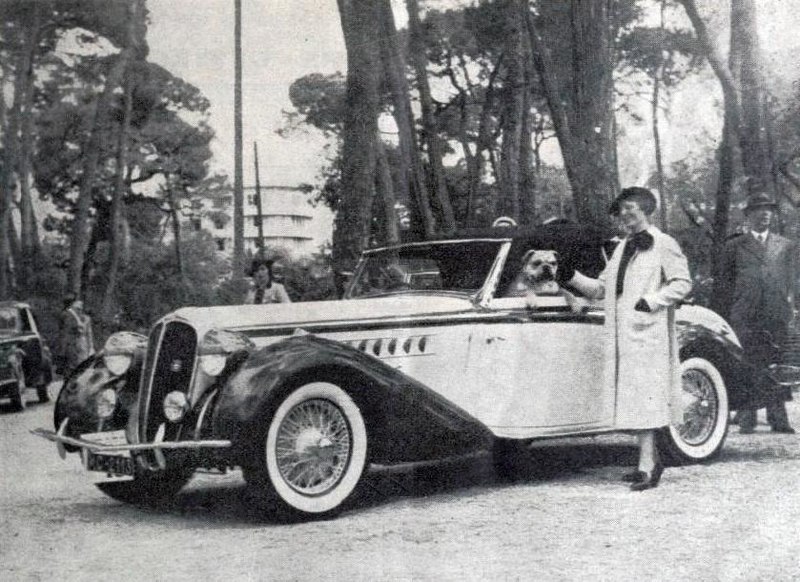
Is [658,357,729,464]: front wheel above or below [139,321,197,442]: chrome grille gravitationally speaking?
below

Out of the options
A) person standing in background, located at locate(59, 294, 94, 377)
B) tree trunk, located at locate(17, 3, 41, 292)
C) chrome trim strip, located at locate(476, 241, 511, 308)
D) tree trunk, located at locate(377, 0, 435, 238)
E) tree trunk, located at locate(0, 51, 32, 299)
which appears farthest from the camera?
person standing in background, located at locate(59, 294, 94, 377)

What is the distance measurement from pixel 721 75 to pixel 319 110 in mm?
4398

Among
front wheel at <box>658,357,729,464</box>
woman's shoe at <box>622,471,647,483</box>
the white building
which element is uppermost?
the white building

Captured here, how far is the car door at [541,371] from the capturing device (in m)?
5.10

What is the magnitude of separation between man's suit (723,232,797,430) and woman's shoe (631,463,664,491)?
6.81 ft

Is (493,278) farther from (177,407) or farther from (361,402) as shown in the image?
(177,407)

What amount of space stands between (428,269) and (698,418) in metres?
1.84

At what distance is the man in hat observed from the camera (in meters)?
6.74

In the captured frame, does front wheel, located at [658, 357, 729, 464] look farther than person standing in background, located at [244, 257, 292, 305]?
No

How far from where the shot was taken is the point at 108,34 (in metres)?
7.61

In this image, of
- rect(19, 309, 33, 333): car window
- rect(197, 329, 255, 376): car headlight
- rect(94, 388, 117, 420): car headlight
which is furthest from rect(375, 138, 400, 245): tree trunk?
rect(197, 329, 255, 376): car headlight

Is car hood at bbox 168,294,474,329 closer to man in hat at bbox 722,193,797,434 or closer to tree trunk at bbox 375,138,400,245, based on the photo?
man in hat at bbox 722,193,797,434

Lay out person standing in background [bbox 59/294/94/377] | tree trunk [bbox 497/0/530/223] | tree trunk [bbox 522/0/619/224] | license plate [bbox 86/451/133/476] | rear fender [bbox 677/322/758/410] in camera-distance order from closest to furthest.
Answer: license plate [bbox 86/451/133/476] < rear fender [bbox 677/322/758/410] < tree trunk [bbox 522/0/619/224] < person standing in background [bbox 59/294/94/377] < tree trunk [bbox 497/0/530/223]

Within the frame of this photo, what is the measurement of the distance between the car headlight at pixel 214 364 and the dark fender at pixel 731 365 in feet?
8.91
